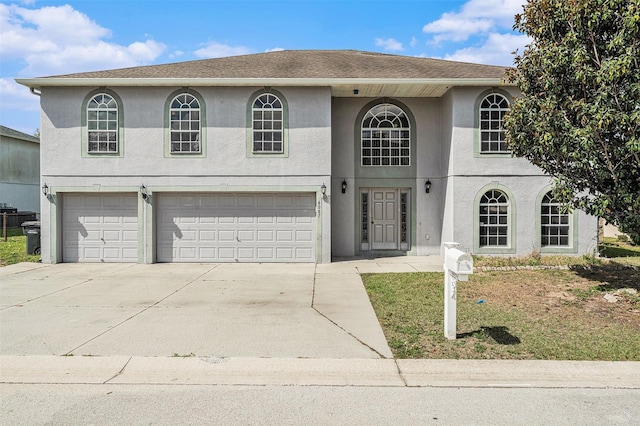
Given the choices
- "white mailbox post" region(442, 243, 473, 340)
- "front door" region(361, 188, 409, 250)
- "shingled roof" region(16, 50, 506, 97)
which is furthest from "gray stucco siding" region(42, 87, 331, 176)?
"white mailbox post" region(442, 243, 473, 340)

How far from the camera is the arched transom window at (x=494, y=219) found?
44.2ft

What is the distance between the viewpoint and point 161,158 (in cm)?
1327

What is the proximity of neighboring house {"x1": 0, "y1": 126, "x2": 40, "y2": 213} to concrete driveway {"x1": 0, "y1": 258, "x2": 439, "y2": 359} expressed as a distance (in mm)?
18890

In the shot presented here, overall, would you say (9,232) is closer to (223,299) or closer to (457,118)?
(223,299)

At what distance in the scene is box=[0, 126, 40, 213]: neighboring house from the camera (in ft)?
88.4

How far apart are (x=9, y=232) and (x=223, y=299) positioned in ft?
58.7

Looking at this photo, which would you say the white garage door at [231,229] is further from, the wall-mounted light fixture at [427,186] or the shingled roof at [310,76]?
the wall-mounted light fixture at [427,186]

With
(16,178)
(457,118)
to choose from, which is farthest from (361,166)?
(16,178)

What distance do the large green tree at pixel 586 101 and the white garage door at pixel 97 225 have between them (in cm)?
1114

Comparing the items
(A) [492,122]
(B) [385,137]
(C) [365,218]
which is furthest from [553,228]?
(B) [385,137]

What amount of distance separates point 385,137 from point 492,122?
3.39 meters

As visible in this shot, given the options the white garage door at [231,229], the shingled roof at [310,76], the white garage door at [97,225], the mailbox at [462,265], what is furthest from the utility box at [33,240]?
the mailbox at [462,265]

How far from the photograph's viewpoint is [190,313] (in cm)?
733

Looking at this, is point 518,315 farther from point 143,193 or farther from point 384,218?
point 143,193
